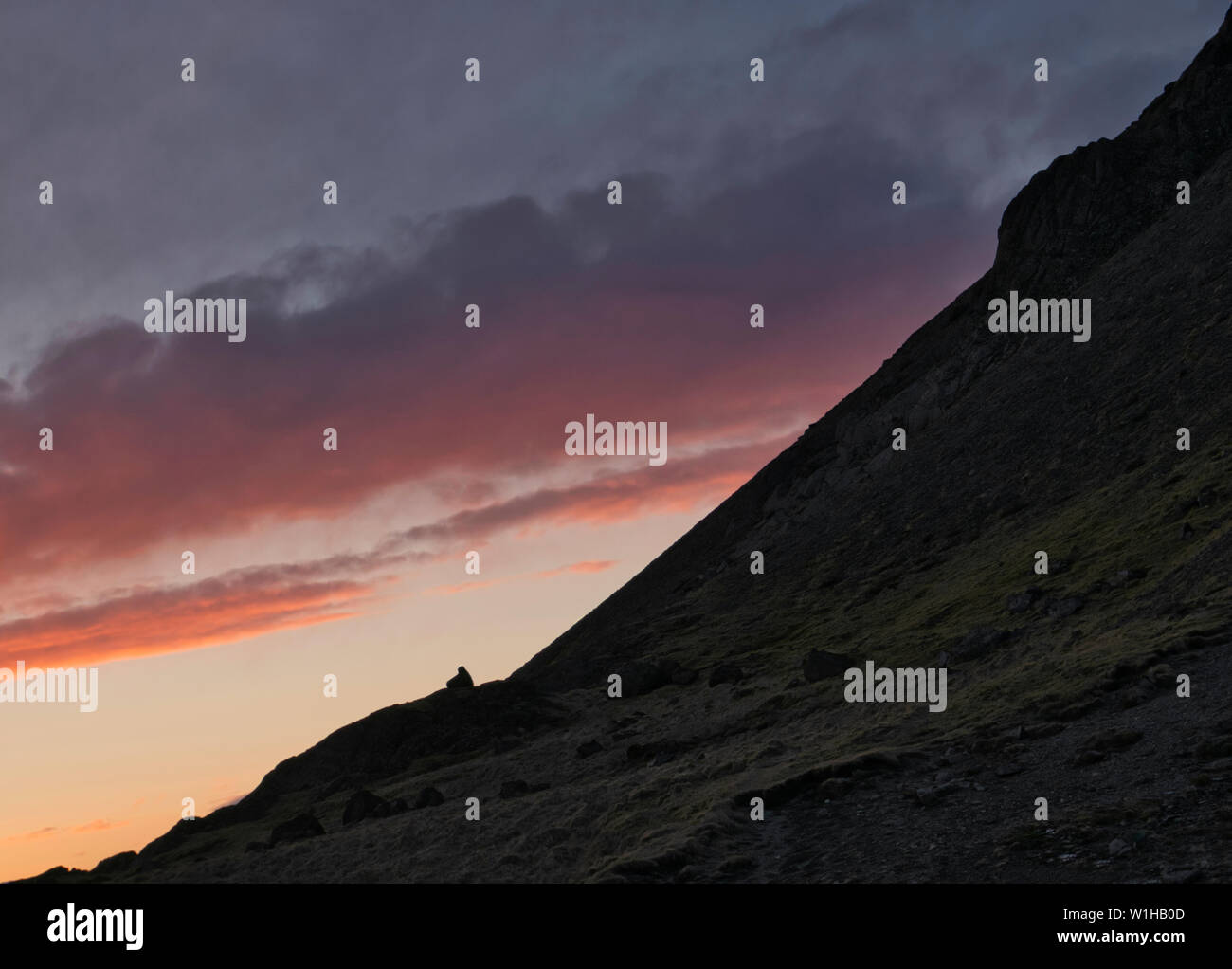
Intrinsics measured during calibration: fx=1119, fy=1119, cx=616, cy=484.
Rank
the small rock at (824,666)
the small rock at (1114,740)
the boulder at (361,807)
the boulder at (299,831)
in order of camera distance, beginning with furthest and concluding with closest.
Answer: the boulder at (361,807)
the boulder at (299,831)
the small rock at (824,666)
the small rock at (1114,740)

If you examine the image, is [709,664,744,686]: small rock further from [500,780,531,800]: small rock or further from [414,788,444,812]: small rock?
[414,788,444,812]: small rock

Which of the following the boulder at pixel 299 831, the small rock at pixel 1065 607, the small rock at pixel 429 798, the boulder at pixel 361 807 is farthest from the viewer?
the boulder at pixel 361 807

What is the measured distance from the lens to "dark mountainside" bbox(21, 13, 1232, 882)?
28.3m

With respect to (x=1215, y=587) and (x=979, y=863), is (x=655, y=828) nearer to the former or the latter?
(x=979, y=863)

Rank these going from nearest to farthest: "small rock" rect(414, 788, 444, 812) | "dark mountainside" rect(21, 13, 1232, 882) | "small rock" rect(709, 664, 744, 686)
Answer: "dark mountainside" rect(21, 13, 1232, 882) → "small rock" rect(414, 788, 444, 812) → "small rock" rect(709, 664, 744, 686)

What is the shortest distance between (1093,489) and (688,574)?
59.3m

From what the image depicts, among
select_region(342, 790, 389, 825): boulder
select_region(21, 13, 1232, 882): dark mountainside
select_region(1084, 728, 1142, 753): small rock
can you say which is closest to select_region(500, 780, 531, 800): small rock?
select_region(21, 13, 1232, 882): dark mountainside

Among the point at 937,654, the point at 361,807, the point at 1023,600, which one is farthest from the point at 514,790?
the point at 1023,600

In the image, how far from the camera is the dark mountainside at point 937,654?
1115 inches

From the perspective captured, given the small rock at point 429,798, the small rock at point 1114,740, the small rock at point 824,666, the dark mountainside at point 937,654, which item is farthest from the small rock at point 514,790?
the small rock at point 1114,740

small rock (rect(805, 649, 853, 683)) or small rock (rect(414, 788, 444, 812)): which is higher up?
small rock (rect(805, 649, 853, 683))

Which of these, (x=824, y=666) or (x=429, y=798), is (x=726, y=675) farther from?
(x=429, y=798)

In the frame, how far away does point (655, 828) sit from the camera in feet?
120

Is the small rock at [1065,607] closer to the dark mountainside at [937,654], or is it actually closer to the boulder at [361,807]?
the dark mountainside at [937,654]
